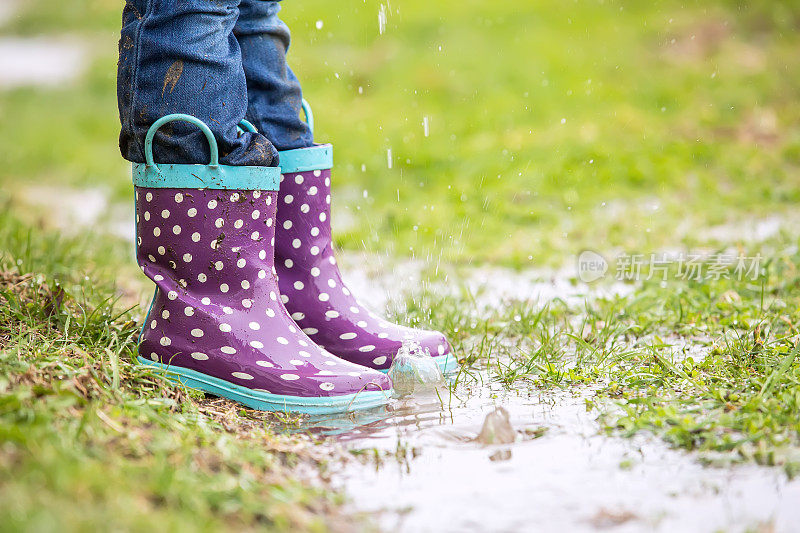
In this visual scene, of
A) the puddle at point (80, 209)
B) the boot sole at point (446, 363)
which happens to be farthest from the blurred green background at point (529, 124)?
the boot sole at point (446, 363)

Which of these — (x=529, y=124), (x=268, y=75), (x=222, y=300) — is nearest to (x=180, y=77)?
(x=268, y=75)

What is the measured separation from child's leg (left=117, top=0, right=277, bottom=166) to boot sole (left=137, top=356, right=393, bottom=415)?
42cm

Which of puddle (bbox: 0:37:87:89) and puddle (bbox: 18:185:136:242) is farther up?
puddle (bbox: 0:37:87:89)

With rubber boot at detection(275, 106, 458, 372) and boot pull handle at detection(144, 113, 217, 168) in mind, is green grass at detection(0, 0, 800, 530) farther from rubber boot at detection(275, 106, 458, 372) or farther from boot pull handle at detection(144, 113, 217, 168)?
A: boot pull handle at detection(144, 113, 217, 168)

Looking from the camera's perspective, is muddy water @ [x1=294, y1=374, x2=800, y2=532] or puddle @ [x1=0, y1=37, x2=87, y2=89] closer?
muddy water @ [x1=294, y1=374, x2=800, y2=532]

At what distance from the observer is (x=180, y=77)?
1.61 metres

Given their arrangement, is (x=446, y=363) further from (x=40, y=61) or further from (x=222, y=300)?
(x=40, y=61)

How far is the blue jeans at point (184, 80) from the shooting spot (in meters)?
1.60

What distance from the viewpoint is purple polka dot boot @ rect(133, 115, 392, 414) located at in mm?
1663

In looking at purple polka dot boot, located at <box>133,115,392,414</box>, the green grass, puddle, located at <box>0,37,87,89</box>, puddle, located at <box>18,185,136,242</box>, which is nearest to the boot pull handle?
purple polka dot boot, located at <box>133,115,392,414</box>

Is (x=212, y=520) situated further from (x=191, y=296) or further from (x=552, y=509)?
(x=191, y=296)

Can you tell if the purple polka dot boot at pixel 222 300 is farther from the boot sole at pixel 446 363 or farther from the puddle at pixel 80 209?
the puddle at pixel 80 209

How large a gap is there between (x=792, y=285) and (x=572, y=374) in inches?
39.3

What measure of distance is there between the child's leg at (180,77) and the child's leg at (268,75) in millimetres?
148
